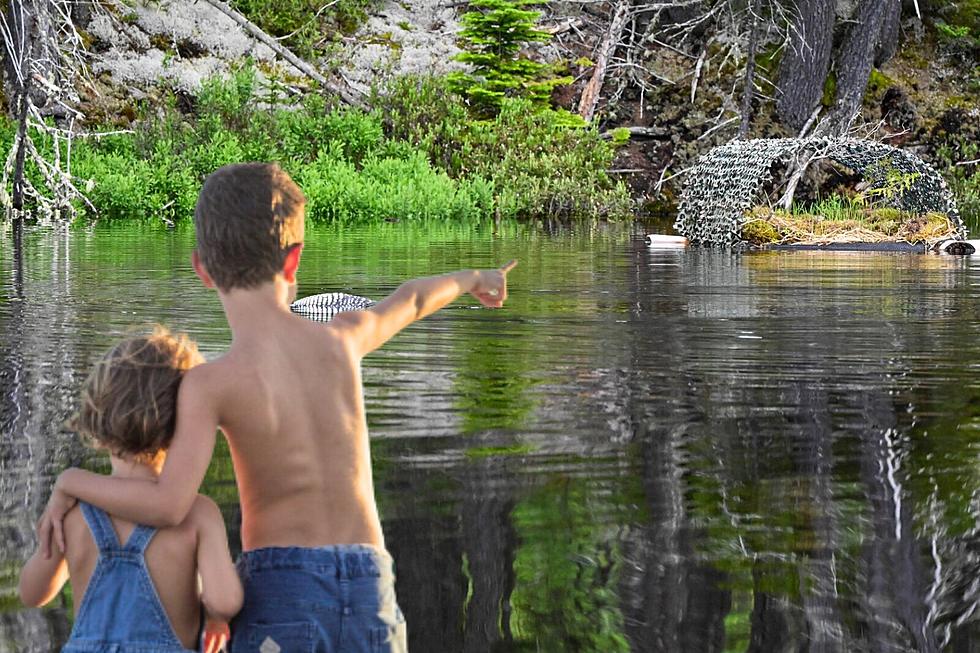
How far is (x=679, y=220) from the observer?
26.3 meters

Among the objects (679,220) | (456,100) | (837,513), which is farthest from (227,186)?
(456,100)

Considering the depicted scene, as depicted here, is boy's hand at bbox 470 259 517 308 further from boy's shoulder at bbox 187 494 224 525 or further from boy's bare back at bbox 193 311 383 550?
boy's shoulder at bbox 187 494 224 525

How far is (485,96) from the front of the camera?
37000 mm

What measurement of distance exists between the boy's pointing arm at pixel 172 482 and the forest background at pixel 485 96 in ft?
91.3

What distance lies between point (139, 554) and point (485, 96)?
34059mm

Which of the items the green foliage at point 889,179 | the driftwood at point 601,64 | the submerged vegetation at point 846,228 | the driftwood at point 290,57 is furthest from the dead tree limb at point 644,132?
the submerged vegetation at point 846,228

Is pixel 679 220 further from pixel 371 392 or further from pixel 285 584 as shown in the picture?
pixel 285 584

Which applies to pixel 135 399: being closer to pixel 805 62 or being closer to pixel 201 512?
pixel 201 512

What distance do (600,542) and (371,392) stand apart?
11.8ft

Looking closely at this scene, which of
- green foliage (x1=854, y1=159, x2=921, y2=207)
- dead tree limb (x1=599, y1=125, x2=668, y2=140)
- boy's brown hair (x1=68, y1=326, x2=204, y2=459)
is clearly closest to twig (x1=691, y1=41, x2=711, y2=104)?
dead tree limb (x1=599, y1=125, x2=668, y2=140)

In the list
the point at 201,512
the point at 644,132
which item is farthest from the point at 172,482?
the point at 644,132

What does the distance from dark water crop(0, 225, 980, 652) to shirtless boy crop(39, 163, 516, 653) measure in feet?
3.84

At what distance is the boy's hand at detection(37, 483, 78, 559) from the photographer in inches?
135

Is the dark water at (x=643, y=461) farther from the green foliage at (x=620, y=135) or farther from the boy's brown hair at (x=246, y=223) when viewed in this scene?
the green foliage at (x=620, y=135)
